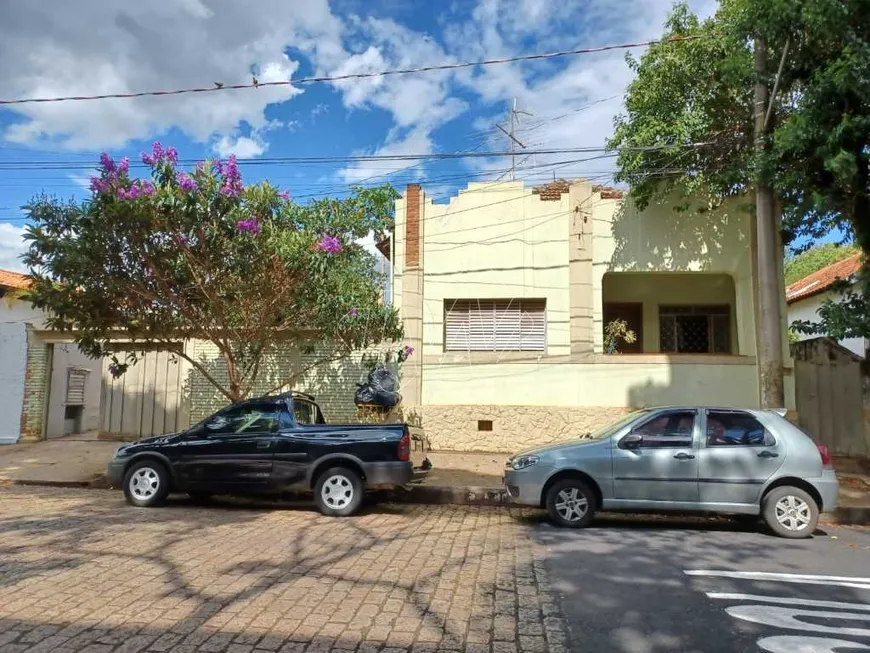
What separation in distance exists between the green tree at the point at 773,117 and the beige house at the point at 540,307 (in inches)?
40.2

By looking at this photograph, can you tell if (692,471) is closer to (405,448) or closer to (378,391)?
(405,448)

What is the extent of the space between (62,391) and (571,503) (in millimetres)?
13015

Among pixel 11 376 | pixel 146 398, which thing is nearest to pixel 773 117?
pixel 146 398

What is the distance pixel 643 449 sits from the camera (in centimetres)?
750

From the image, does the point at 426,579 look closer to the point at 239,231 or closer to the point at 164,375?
the point at 239,231

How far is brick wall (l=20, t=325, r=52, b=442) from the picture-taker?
14.3 metres

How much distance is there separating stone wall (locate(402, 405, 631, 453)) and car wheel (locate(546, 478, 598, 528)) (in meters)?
5.22

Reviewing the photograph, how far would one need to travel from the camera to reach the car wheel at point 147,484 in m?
8.49

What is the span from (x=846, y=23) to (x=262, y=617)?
986cm

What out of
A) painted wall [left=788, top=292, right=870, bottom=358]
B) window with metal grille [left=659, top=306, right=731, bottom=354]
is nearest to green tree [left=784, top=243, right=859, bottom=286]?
painted wall [left=788, top=292, right=870, bottom=358]

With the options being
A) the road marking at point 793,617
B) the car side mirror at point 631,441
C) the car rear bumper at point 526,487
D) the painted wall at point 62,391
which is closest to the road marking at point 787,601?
the road marking at point 793,617

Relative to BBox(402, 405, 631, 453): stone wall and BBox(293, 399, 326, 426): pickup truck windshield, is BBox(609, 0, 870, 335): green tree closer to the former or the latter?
BBox(402, 405, 631, 453): stone wall

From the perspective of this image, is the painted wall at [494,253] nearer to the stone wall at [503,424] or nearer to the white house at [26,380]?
the stone wall at [503,424]

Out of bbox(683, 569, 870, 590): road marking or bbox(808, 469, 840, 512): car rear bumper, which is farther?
bbox(808, 469, 840, 512): car rear bumper
